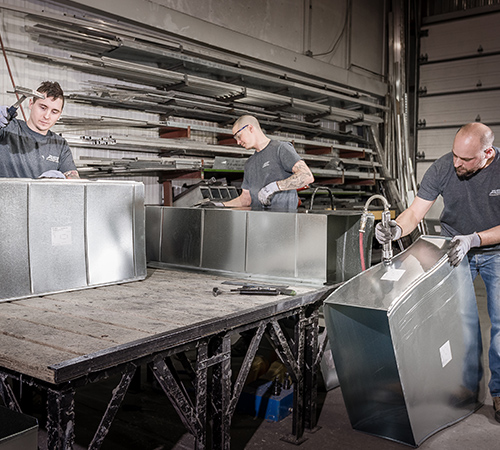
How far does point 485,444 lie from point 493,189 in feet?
3.96

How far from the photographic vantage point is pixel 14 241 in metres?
1.87

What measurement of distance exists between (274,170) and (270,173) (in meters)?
0.03

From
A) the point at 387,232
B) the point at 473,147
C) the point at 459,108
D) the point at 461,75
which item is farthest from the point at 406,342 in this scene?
the point at 461,75

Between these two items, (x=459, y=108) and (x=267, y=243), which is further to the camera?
(x=459, y=108)

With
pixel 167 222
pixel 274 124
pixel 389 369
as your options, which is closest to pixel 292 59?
pixel 274 124

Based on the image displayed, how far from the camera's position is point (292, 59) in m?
6.08

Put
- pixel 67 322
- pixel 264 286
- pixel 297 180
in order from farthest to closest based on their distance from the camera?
pixel 297 180
pixel 264 286
pixel 67 322

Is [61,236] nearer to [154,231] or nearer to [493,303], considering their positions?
[154,231]

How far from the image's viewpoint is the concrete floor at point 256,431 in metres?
2.33

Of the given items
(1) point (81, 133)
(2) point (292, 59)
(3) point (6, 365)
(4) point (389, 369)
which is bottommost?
(4) point (389, 369)

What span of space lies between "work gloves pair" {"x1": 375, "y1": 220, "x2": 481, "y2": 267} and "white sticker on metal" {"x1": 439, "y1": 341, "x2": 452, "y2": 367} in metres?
0.36

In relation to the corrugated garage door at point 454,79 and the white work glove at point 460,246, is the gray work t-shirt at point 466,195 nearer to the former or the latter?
the white work glove at point 460,246

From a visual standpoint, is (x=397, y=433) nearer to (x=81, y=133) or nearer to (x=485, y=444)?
(x=485, y=444)

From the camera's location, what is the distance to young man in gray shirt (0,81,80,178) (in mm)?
2678
